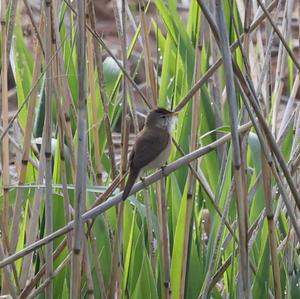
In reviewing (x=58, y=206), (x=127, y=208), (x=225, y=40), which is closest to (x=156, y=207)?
(x=127, y=208)

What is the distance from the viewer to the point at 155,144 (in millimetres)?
2645

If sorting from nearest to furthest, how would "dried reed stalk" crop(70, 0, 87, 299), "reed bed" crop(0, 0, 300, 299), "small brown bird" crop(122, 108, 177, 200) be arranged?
"dried reed stalk" crop(70, 0, 87, 299) < "reed bed" crop(0, 0, 300, 299) < "small brown bird" crop(122, 108, 177, 200)

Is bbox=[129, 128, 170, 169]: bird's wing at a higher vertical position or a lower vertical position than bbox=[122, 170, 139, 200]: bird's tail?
higher

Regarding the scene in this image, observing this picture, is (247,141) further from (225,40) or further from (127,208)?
(225,40)

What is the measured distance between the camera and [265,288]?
2.37 metres

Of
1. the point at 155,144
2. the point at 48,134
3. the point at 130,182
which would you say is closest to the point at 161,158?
the point at 155,144

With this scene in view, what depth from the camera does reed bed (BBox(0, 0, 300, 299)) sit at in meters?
2.15

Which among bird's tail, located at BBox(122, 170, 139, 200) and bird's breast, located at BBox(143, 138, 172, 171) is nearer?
bird's tail, located at BBox(122, 170, 139, 200)

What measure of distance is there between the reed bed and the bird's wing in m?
0.07

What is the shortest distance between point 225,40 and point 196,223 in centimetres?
91

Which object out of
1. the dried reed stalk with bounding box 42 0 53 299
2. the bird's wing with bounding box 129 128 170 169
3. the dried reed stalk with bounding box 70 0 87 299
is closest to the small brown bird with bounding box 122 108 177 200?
the bird's wing with bounding box 129 128 170 169

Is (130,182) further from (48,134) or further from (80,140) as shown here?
(80,140)

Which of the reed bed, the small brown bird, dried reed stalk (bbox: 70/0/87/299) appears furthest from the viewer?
the small brown bird

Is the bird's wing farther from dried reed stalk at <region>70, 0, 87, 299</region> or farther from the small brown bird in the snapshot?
dried reed stalk at <region>70, 0, 87, 299</region>
